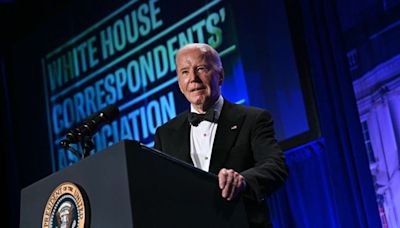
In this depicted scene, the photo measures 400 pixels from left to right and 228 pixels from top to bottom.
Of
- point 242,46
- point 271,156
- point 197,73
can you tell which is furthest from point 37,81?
point 271,156

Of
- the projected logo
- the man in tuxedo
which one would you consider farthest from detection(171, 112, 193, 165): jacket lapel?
the projected logo

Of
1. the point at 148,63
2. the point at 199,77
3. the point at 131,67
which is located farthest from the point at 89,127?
the point at 131,67

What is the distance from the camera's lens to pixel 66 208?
1.78 meters

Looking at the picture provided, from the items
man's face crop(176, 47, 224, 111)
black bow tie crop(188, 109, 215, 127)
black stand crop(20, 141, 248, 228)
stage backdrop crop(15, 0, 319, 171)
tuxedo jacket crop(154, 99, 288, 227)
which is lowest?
black stand crop(20, 141, 248, 228)

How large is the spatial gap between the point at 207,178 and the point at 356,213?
7.14ft

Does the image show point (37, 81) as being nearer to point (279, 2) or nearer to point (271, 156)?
point (279, 2)

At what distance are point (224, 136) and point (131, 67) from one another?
2840 mm

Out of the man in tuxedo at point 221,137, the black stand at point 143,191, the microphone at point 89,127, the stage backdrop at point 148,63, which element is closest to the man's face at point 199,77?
the man in tuxedo at point 221,137

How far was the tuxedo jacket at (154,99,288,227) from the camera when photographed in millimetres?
1981

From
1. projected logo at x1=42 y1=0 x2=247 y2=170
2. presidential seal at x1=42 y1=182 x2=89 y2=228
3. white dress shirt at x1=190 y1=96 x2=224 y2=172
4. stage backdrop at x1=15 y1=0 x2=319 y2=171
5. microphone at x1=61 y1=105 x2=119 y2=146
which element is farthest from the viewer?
projected logo at x1=42 y1=0 x2=247 y2=170

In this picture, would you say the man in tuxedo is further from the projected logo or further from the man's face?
the projected logo

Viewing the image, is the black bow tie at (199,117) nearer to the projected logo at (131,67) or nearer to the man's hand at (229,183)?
the man's hand at (229,183)

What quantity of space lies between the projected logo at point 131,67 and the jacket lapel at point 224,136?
1845mm

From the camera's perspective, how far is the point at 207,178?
1843 mm
